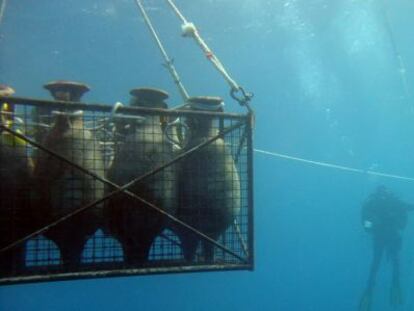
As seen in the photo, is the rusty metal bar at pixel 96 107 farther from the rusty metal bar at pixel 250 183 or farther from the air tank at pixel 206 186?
the rusty metal bar at pixel 250 183

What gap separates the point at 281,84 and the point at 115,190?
3349 centimetres

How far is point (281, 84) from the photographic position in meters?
35.8

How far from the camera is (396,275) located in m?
18.2

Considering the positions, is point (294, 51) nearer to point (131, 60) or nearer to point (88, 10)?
point (131, 60)

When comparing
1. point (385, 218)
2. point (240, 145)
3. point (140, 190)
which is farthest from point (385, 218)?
point (140, 190)

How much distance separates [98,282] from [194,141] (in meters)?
38.3

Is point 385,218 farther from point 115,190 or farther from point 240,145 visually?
point 115,190

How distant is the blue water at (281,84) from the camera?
21.3 m

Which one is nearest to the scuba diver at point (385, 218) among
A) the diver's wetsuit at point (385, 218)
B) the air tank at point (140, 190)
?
the diver's wetsuit at point (385, 218)

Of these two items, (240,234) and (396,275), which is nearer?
(240,234)

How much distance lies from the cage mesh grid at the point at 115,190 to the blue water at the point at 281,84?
602 inches

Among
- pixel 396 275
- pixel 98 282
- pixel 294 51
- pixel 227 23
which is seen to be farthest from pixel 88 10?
pixel 98 282

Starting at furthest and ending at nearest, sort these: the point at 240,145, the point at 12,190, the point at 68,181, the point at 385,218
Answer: the point at 385,218
the point at 240,145
the point at 68,181
the point at 12,190

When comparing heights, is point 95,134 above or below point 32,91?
below
